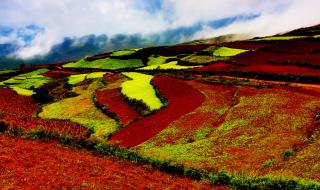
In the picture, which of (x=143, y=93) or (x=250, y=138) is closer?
(x=250, y=138)

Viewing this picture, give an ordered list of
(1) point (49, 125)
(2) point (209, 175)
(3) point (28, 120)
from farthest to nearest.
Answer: (3) point (28, 120) → (1) point (49, 125) → (2) point (209, 175)

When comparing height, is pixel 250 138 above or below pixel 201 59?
below

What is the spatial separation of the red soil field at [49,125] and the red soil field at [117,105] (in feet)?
12.8

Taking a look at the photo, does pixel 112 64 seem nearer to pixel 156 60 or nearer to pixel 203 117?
pixel 156 60

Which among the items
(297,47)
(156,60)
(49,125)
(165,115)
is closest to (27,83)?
(156,60)

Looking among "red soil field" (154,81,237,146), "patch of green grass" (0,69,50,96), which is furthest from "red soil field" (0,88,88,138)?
"patch of green grass" (0,69,50,96)

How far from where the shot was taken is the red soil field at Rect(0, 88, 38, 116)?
5578 cm

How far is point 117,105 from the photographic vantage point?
49625 millimetres

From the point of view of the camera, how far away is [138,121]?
133 ft

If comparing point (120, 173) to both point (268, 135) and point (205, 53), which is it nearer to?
point (268, 135)

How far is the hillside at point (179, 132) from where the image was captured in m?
23.9

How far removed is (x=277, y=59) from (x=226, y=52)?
2587cm

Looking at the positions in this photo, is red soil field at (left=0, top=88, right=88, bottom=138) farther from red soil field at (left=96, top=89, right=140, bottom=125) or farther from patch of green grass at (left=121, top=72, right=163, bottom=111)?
patch of green grass at (left=121, top=72, right=163, bottom=111)

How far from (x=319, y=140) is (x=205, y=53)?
67.0 meters
